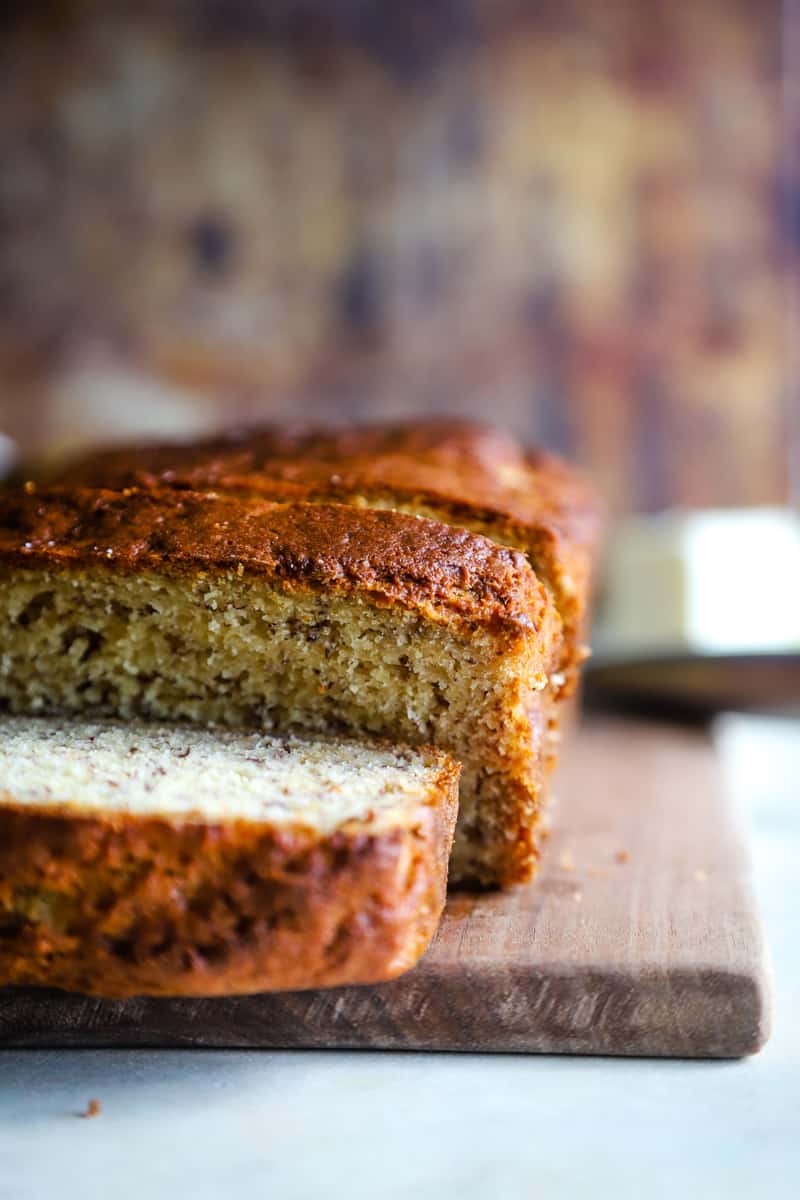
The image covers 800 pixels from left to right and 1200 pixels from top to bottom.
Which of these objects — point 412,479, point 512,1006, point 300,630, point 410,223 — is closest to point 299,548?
point 300,630

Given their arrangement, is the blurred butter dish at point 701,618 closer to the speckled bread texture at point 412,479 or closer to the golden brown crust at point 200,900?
the speckled bread texture at point 412,479

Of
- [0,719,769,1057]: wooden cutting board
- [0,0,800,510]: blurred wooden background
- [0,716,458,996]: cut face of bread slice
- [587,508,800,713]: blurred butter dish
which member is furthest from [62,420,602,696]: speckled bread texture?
[0,0,800,510]: blurred wooden background

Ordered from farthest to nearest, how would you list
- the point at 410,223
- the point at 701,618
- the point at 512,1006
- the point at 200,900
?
the point at 410,223 → the point at 701,618 → the point at 512,1006 → the point at 200,900

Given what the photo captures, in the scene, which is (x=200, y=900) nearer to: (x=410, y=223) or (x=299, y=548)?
(x=299, y=548)

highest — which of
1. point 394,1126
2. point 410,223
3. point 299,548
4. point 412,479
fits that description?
point 410,223

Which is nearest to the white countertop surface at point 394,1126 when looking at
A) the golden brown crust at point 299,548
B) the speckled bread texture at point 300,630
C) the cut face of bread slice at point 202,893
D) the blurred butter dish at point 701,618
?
the cut face of bread slice at point 202,893

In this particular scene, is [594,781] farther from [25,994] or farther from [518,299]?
[518,299]
